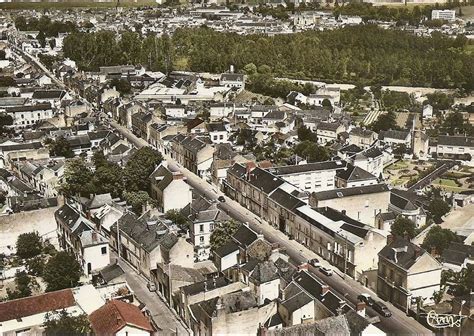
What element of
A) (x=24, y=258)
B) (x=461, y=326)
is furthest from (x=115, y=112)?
(x=461, y=326)

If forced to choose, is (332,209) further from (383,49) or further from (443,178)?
(383,49)

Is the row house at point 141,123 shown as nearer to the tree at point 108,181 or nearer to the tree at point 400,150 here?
the tree at point 108,181

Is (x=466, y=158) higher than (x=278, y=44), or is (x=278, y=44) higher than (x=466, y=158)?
(x=278, y=44)

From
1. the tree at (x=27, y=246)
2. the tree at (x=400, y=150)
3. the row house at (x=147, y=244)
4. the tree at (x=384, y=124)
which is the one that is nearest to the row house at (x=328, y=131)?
the tree at (x=384, y=124)

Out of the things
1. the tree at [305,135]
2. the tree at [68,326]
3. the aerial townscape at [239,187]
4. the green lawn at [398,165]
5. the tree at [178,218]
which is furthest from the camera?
the tree at [305,135]

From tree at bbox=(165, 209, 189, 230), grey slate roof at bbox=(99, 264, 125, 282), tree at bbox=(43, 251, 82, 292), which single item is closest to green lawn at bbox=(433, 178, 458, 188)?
tree at bbox=(165, 209, 189, 230)

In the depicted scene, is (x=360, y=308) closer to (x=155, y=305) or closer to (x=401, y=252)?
(x=401, y=252)

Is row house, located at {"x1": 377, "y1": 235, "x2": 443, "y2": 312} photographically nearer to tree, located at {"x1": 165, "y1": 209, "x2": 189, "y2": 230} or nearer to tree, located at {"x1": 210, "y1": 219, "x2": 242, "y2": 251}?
tree, located at {"x1": 210, "y1": 219, "x2": 242, "y2": 251}
